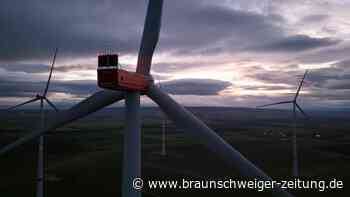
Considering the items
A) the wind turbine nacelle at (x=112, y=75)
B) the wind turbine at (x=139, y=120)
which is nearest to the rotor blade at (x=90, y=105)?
the wind turbine at (x=139, y=120)

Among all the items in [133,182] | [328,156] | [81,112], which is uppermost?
[81,112]

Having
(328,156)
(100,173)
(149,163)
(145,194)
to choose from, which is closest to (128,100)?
(145,194)

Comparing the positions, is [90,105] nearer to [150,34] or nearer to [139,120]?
[139,120]

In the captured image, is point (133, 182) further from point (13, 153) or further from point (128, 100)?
point (13, 153)

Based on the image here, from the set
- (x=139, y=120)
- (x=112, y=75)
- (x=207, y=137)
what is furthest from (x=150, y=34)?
(x=207, y=137)

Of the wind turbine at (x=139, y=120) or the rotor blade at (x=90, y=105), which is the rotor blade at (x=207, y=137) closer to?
the wind turbine at (x=139, y=120)

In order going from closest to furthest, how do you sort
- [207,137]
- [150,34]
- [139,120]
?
[207,137] → [139,120] → [150,34]

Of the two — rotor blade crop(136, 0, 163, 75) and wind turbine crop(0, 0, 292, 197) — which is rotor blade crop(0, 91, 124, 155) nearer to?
wind turbine crop(0, 0, 292, 197)
